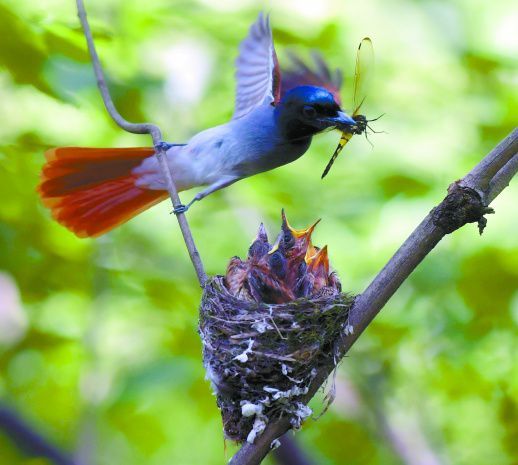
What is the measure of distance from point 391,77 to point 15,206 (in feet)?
6.08

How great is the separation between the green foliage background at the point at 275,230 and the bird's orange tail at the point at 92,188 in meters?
0.24

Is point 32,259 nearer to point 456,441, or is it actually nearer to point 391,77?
point 391,77

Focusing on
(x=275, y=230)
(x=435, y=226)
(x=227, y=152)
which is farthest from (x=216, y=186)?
(x=435, y=226)

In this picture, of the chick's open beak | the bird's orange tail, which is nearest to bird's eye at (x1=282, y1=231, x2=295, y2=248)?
the chick's open beak

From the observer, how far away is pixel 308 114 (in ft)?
10.3

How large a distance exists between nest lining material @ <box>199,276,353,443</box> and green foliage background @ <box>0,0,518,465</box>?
727 mm

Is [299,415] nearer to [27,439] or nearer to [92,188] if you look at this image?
[27,439]

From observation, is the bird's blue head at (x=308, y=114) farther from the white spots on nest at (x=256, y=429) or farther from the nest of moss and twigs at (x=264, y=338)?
the white spots on nest at (x=256, y=429)

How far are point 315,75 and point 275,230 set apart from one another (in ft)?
3.10

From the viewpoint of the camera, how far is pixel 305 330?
2.74 metres

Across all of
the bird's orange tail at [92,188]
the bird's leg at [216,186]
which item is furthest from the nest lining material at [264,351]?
the bird's orange tail at [92,188]

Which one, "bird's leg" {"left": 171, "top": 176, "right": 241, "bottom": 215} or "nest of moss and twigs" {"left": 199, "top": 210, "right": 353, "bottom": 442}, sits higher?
"bird's leg" {"left": 171, "top": 176, "right": 241, "bottom": 215}

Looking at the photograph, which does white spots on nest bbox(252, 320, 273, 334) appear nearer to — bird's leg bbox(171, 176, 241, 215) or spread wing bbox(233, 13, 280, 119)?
bird's leg bbox(171, 176, 241, 215)

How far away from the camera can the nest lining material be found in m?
2.53
